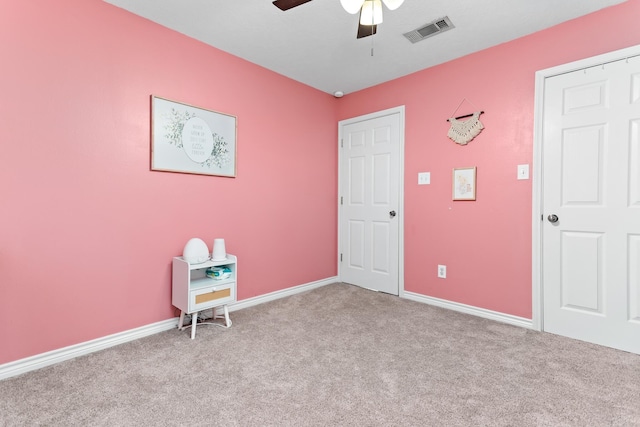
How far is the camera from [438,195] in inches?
122

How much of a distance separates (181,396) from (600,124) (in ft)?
10.7

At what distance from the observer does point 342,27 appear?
7.99 ft

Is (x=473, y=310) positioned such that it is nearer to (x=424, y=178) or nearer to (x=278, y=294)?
(x=424, y=178)

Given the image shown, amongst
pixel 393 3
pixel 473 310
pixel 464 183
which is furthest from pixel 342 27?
pixel 473 310

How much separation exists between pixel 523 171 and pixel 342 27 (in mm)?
1909

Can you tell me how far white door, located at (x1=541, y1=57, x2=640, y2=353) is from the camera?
2121 millimetres

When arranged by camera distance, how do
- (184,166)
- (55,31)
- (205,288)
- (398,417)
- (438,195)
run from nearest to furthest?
(398,417), (55,31), (205,288), (184,166), (438,195)

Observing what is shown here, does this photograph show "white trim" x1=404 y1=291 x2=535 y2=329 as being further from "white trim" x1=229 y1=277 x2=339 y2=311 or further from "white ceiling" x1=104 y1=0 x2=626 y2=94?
"white ceiling" x1=104 y1=0 x2=626 y2=94

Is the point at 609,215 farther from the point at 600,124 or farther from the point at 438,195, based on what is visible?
the point at 438,195

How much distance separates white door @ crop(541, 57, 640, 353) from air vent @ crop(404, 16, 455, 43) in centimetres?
94

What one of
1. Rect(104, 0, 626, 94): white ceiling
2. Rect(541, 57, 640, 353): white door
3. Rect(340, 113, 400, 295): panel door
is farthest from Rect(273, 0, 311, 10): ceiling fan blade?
Rect(541, 57, 640, 353): white door

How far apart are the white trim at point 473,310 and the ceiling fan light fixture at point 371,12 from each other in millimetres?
2534

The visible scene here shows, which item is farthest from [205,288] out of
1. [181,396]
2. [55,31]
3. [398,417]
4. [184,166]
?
[55,31]

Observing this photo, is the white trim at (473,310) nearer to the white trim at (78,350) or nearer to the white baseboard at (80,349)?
the white baseboard at (80,349)
